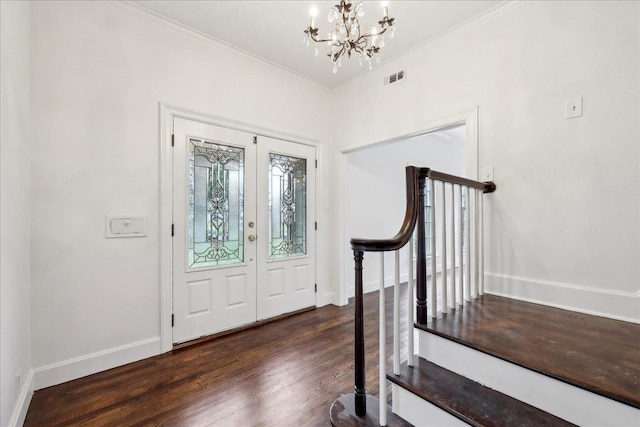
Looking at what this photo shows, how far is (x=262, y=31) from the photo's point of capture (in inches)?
110

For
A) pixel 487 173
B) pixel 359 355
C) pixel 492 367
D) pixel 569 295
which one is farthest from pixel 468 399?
pixel 487 173

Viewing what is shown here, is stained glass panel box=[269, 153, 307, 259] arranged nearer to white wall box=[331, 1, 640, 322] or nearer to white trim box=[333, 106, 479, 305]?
white trim box=[333, 106, 479, 305]

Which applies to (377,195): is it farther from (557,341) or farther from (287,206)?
(557,341)

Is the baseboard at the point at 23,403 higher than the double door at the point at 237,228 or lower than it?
lower

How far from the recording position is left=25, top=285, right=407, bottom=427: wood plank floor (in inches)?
68.6

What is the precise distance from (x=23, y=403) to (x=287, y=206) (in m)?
2.64

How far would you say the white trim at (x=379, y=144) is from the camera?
8.50 ft

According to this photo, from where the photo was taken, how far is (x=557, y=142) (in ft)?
7.07

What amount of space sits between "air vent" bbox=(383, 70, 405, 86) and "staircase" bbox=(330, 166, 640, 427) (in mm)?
1755

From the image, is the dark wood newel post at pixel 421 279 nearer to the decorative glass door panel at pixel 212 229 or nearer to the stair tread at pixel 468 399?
the stair tread at pixel 468 399

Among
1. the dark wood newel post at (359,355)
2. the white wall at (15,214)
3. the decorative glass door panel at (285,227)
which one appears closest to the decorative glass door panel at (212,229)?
the decorative glass door panel at (285,227)

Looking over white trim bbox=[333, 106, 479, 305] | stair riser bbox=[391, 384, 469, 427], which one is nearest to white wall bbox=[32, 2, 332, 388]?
white trim bbox=[333, 106, 479, 305]

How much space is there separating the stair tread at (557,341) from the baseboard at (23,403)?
7.93ft

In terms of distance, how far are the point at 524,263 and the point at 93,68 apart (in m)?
3.91
